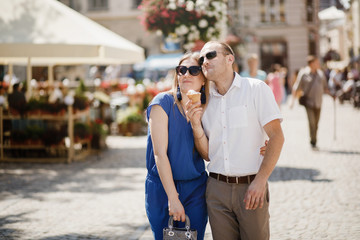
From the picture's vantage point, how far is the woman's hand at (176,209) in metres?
3.21

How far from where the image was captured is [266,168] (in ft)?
10.4

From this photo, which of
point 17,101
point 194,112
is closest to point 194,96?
point 194,112

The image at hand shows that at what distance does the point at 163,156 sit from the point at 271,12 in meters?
37.6

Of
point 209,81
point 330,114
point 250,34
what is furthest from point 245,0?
point 209,81

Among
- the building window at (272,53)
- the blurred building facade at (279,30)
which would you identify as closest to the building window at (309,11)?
the blurred building facade at (279,30)

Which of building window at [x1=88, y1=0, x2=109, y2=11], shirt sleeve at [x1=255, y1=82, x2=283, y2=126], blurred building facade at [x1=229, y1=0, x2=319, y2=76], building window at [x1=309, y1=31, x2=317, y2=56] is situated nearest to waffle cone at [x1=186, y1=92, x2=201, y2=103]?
shirt sleeve at [x1=255, y1=82, x2=283, y2=126]

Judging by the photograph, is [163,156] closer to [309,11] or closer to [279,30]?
[279,30]

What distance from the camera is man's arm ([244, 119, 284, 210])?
10.3ft

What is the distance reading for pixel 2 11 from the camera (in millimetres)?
9914

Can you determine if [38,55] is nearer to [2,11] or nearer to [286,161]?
[2,11]

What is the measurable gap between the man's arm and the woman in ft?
1.27

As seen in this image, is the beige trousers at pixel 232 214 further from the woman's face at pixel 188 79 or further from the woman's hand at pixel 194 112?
the woman's face at pixel 188 79

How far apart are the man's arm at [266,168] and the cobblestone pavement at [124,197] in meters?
2.31

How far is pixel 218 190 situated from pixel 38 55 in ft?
21.3
